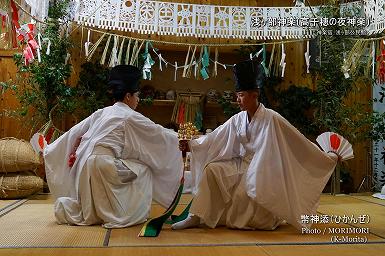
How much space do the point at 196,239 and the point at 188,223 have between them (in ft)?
1.56

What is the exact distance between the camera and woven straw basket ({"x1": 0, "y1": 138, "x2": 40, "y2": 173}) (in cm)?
521

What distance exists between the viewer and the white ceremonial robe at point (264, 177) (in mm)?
3143

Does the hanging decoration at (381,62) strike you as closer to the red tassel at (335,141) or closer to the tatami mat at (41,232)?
the red tassel at (335,141)

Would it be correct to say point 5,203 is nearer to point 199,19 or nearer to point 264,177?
point 264,177

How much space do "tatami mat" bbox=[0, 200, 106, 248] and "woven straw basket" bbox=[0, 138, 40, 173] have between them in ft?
4.61

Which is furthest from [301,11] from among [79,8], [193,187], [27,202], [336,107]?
[27,202]

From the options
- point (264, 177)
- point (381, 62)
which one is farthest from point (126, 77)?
point (381, 62)

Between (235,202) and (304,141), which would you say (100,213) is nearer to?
(235,202)

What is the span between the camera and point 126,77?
3621 millimetres

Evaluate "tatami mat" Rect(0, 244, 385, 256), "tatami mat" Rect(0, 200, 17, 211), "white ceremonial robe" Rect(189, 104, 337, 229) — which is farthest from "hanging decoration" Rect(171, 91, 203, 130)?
"tatami mat" Rect(0, 244, 385, 256)

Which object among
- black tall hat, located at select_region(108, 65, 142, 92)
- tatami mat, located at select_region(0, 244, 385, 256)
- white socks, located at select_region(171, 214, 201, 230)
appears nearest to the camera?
tatami mat, located at select_region(0, 244, 385, 256)

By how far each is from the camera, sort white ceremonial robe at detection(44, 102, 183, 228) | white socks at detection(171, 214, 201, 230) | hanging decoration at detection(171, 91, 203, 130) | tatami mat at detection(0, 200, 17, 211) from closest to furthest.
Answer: white socks at detection(171, 214, 201, 230) → white ceremonial robe at detection(44, 102, 183, 228) → tatami mat at detection(0, 200, 17, 211) → hanging decoration at detection(171, 91, 203, 130)

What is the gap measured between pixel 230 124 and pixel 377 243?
146 cm

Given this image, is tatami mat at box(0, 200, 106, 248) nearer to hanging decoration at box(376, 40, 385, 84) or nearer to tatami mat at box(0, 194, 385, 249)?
tatami mat at box(0, 194, 385, 249)
